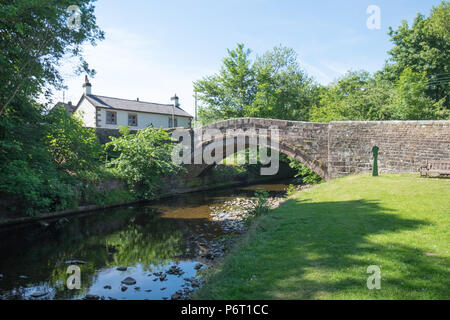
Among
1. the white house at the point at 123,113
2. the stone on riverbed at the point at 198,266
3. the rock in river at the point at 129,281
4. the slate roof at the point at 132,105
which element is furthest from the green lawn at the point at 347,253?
the slate roof at the point at 132,105

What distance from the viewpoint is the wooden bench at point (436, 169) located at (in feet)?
31.6

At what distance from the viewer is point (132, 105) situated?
2994 cm

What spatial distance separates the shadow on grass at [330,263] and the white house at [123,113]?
21.4 meters

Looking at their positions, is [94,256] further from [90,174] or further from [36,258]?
[90,174]

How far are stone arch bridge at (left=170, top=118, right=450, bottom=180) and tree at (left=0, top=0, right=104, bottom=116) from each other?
7.72m

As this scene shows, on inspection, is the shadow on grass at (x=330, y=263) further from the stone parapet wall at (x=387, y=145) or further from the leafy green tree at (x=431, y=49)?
the leafy green tree at (x=431, y=49)

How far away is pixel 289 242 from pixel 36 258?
19.5 ft

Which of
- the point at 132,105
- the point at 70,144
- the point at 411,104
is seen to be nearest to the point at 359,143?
the point at 411,104

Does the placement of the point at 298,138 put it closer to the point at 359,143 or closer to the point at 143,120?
the point at 359,143

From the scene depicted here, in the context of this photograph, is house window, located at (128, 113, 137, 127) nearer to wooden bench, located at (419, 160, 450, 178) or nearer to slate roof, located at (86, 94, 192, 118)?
slate roof, located at (86, 94, 192, 118)

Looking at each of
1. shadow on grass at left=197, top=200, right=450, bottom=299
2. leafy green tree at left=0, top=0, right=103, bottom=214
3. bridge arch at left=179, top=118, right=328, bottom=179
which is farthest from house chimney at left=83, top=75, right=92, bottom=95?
shadow on grass at left=197, top=200, right=450, bottom=299

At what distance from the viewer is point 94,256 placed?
7.05 m

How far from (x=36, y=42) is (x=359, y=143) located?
12.0 metres
